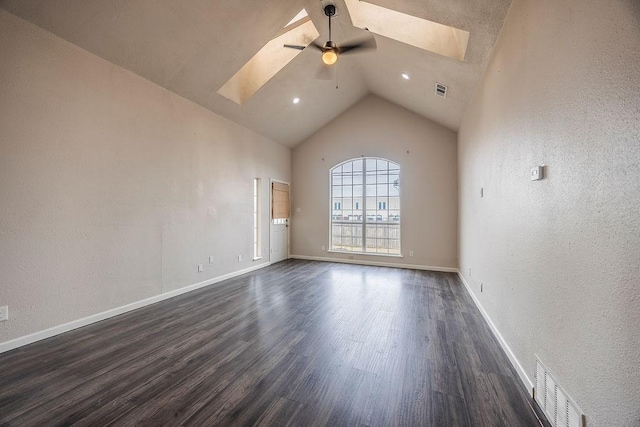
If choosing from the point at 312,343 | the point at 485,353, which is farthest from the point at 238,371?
the point at 485,353

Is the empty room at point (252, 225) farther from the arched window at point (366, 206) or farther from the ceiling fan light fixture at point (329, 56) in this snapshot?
the arched window at point (366, 206)

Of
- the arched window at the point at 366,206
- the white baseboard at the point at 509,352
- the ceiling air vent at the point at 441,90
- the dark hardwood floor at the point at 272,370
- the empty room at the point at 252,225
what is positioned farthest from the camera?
the arched window at the point at 366,206

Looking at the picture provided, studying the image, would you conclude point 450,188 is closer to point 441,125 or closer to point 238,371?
point 441,125

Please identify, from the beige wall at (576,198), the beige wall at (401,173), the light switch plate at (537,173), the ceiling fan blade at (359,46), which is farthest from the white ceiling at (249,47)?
the light switch plate at (537,173)

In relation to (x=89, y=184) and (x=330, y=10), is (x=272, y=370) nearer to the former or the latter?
(x=89, y=184)

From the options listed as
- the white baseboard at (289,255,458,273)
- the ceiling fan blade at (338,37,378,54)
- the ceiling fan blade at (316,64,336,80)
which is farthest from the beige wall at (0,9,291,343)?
the white baseboard at (289,255,458,273)

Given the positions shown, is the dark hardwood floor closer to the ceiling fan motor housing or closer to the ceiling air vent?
the ceiling air vent

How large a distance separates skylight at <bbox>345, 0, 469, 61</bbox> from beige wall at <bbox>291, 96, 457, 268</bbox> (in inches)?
109

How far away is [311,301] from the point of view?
3.77m

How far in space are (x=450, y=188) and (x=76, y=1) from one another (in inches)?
249

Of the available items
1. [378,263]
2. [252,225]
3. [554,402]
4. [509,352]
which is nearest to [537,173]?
[554,402]

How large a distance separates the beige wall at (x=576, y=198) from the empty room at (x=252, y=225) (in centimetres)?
1

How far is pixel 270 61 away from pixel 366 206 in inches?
151

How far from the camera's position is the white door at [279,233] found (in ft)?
21.4
